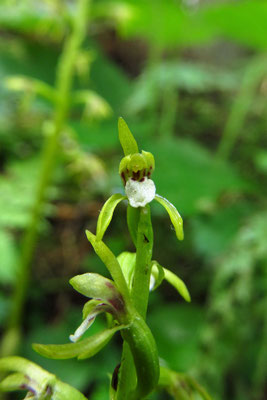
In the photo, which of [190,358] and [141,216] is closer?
[141,216]

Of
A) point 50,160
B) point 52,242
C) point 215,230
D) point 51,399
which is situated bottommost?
point 52,242

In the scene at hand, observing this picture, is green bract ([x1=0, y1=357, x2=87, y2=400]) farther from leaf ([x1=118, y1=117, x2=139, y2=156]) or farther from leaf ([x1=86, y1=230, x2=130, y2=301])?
leaf ([x1=118, y1=117, x2=139, y2=156])

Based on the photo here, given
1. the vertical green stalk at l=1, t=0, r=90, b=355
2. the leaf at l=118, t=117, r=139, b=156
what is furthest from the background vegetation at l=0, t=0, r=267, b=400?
the leaf at l=118, t=117, r=139, b=156

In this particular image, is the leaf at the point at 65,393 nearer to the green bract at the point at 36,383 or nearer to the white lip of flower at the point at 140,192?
the green bract at the point at 36,383

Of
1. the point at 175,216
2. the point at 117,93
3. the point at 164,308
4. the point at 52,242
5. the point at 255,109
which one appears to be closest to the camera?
the point at 175,216

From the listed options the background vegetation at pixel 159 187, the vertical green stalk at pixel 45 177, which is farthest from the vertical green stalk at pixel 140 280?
the vertical green stalk at pixel 45 177

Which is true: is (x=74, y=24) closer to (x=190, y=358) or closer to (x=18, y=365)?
(x=190, y=358)

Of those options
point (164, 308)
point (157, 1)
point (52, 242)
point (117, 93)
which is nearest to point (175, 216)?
point (164, 308)
